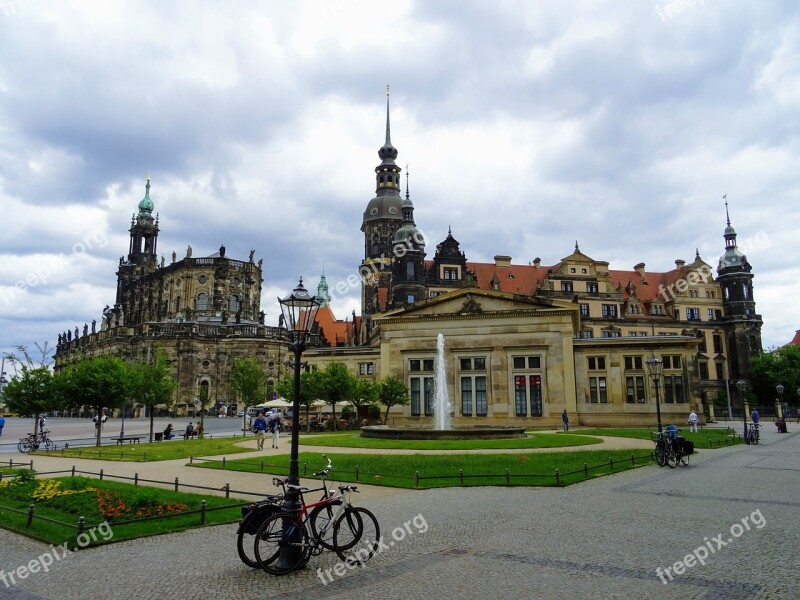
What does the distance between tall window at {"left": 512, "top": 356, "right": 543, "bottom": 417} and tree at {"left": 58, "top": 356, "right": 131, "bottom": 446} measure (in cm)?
3011

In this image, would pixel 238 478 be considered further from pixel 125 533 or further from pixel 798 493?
pixel 798 493

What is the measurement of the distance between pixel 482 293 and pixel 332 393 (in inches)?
624

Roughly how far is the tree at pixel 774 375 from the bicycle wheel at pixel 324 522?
276ft

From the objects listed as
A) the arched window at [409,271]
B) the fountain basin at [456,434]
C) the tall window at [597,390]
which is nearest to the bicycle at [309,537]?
the fountain basin at [456,434]

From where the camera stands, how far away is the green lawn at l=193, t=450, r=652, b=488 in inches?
691

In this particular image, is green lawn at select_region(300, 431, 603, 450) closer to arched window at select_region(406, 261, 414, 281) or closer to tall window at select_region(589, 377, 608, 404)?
tall window at select_region(589, 377, 608, 404)

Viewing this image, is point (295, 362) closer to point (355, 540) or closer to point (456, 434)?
point (355, 540)

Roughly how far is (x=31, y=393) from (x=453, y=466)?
1197 inches

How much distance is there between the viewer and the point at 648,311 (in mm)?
82312

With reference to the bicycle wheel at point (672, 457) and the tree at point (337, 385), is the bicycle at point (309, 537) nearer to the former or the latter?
the bicycle wheel at point (672, 457)

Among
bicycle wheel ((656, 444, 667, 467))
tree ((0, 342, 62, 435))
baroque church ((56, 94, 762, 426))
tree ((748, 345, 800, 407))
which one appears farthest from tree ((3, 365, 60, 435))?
tree ((748, 345, 800, 407))

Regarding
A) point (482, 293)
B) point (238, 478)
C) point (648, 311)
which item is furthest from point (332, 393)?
point (648, 311)

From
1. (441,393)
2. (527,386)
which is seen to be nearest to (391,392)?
(441,393)

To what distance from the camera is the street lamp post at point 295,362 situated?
9320mm
